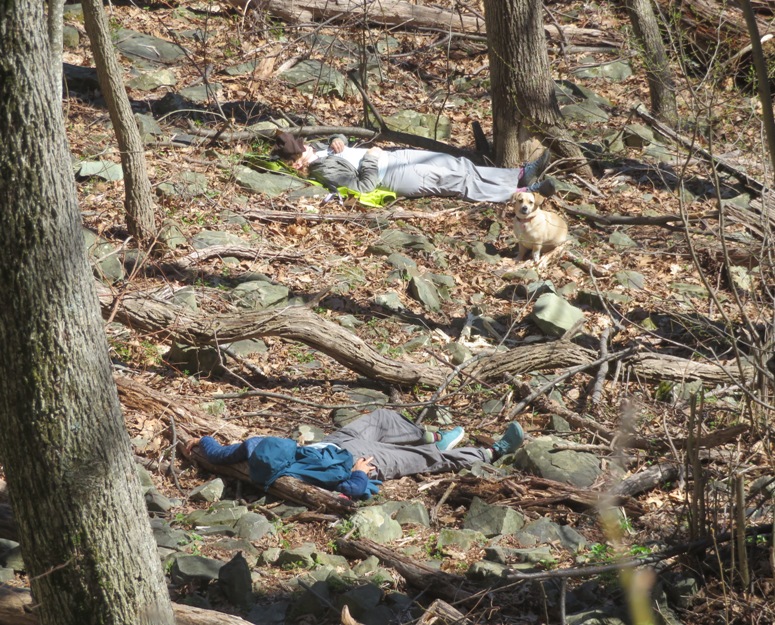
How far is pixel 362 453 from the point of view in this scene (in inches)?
239

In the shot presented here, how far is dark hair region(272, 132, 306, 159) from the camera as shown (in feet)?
34.8

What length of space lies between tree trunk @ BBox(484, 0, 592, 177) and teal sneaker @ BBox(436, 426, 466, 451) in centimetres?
533

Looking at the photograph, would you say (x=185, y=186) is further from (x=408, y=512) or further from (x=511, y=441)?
(x=408, y=512)

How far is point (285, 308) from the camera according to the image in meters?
7.30

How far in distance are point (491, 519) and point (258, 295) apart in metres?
3.62

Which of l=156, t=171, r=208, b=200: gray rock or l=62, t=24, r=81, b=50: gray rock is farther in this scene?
l=62, t=24, r=81, b=50: gray rock

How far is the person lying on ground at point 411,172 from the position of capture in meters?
10.6

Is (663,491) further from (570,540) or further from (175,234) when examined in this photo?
(175,234)

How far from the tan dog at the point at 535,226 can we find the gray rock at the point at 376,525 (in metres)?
4.72

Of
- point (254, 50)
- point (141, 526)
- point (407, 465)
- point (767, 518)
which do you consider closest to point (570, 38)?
point (254, 50)

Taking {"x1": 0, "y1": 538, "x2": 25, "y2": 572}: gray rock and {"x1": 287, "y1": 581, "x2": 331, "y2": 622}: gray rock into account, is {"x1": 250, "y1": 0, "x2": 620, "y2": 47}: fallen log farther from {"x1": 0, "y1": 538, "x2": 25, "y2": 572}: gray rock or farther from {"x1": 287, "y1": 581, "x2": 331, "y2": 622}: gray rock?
{"x1": 287, "y1": 581, "x2": 331, "y2": 622}: gray rock

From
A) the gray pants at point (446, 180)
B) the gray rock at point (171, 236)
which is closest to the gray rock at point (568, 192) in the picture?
the gray pants at point (446, 180)

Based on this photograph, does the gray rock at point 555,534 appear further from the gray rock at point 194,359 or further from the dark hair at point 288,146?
the dark hair at point 288,146

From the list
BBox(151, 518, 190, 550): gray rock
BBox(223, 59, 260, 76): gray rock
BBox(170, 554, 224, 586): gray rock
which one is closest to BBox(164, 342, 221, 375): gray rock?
BBox(151, 518, 190, 550): gray rock
